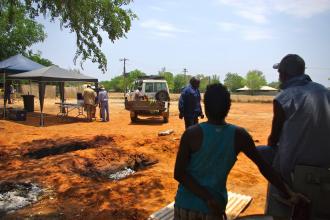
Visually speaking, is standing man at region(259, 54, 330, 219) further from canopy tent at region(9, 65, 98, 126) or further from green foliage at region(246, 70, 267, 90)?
green foliage at region(246, 70, 267, 90)

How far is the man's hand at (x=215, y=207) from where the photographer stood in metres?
2.15

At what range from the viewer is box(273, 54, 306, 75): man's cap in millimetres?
2809

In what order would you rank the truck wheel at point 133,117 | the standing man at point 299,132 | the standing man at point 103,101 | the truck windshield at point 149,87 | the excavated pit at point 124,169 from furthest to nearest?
the truck windshield at point 149,87
the standing man at point 103,101
the truck wheel at point 133,117
the excavated pit at point 124,169
the standing man at point 299,132

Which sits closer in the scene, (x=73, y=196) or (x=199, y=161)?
(x=199, y=161)

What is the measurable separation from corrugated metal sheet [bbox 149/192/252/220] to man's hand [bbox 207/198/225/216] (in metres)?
2.58

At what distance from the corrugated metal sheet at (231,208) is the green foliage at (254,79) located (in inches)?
3991

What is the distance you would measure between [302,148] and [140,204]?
3486 mm

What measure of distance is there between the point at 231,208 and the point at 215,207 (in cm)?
300

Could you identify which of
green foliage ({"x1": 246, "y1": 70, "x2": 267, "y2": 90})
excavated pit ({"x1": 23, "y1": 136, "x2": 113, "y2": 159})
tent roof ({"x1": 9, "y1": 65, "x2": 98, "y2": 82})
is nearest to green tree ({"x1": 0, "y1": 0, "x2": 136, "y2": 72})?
excavated pit ({"x1": 23, "y1": 136, "x2": 113, "y2": 159})

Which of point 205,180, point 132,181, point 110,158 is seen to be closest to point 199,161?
point 205,180

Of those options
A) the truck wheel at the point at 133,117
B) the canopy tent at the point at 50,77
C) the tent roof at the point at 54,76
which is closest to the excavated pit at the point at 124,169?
the truck wheel at the point at 133,117

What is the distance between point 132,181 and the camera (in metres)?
6.73

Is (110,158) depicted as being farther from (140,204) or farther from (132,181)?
(140,204)

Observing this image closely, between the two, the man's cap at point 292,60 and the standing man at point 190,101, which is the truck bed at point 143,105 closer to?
the standing man at point 190,101
